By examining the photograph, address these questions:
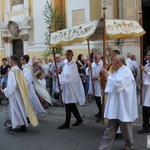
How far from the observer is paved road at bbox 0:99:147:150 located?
19.7 feet

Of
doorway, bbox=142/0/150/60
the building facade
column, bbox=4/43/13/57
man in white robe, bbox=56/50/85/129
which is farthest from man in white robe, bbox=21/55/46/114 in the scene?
column, bbox=4/43/13/57

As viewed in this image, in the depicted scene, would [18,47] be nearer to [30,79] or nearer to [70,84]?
[30,79]

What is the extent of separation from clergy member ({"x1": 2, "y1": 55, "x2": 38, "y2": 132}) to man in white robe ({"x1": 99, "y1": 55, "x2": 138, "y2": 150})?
100 inches

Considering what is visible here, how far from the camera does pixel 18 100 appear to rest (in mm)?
7227

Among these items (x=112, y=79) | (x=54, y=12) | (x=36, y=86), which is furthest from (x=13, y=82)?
(x=54, y=12)

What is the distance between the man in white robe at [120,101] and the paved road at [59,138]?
67cm

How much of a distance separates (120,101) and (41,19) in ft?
43.5

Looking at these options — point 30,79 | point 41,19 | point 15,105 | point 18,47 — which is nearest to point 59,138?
point 15,105

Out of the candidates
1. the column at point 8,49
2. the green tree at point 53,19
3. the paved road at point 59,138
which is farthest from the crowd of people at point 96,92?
the column at point 8,49

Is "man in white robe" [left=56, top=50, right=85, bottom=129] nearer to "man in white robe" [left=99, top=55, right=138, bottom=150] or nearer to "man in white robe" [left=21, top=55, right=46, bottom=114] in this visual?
"man in white robe" [left=21, top=55, right=46, bottom=114]

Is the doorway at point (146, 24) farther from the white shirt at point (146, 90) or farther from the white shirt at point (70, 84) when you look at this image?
the white shirt at point (146, 90)

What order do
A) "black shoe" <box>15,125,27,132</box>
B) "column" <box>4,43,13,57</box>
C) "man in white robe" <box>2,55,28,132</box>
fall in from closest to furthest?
"man in white robe" <box>2,55,28,132</box> → "black shoe" <box>15,125,27,132</box> → "column" <box>4,43,13,57</box>

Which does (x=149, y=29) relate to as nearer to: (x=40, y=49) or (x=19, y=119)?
(x=40, y=49)

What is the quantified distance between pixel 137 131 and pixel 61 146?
6.40 feet
